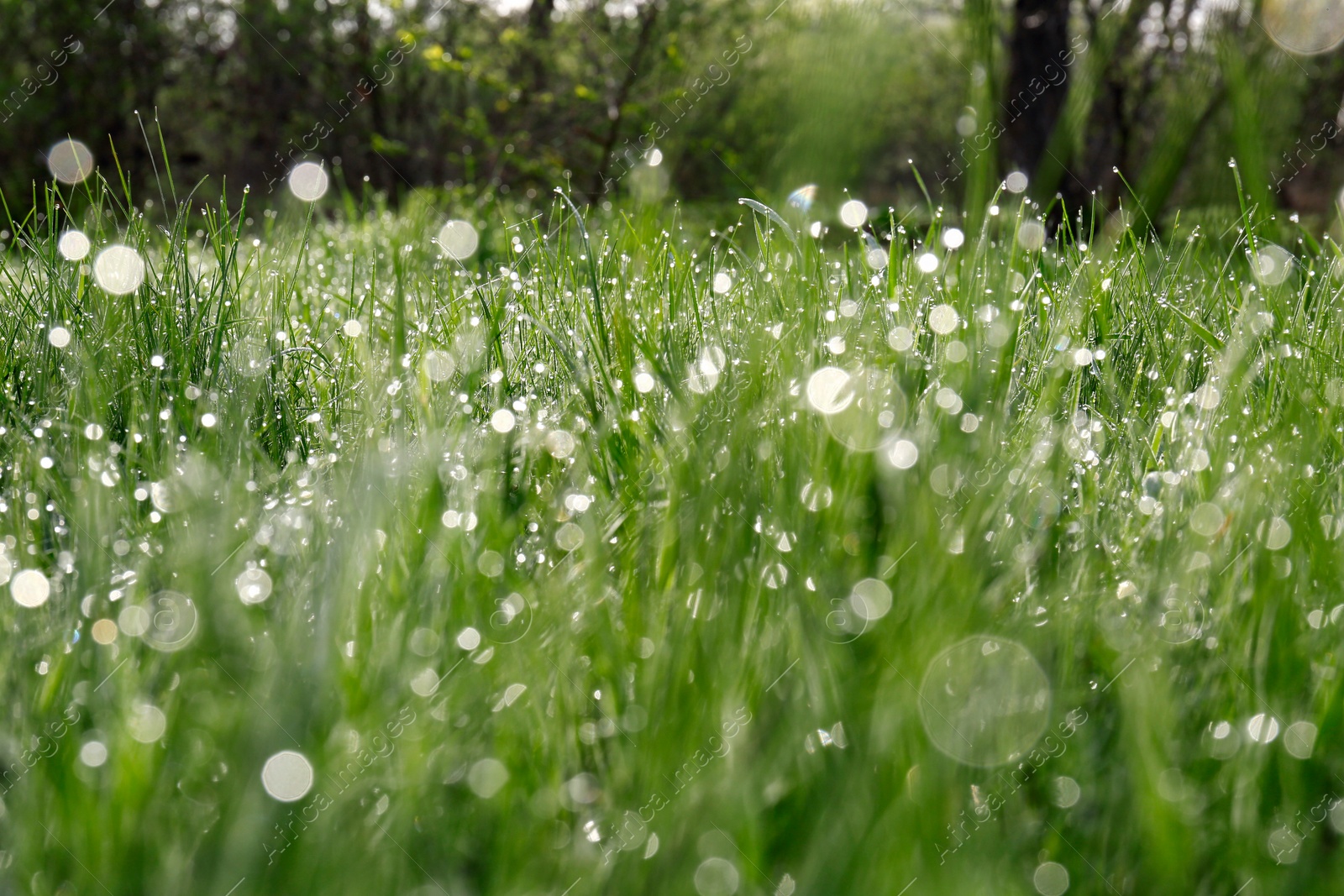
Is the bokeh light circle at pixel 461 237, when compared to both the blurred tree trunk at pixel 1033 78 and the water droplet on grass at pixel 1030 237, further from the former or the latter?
the blurred tree trunk at pixel 1033 78

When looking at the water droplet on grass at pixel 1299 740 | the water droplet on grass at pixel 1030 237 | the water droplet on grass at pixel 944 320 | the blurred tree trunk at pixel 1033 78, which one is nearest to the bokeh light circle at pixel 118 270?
the water droplet on grass at pixel 944 320

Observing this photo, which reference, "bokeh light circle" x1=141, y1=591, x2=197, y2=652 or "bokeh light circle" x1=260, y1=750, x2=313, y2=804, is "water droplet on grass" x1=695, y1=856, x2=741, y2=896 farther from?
"bokeh light circle" x1=141, y1=591, x2=197, y2=652

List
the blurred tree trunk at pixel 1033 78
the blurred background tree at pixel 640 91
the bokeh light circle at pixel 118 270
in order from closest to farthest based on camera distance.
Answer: the blurred background tree at pixel 640 91 → the bokeh light circle at pixel 118 270 → the blurred tree trunk at pixel 1033 78

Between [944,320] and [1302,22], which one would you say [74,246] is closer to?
[944,320]

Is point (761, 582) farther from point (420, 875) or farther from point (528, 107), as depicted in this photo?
point (528, 107)

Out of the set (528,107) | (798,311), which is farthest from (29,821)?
(528,107)

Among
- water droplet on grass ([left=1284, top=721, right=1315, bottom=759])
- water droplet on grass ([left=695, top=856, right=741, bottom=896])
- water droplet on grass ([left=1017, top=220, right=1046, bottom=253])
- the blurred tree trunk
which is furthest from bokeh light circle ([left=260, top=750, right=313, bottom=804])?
the blurred tree trunk
